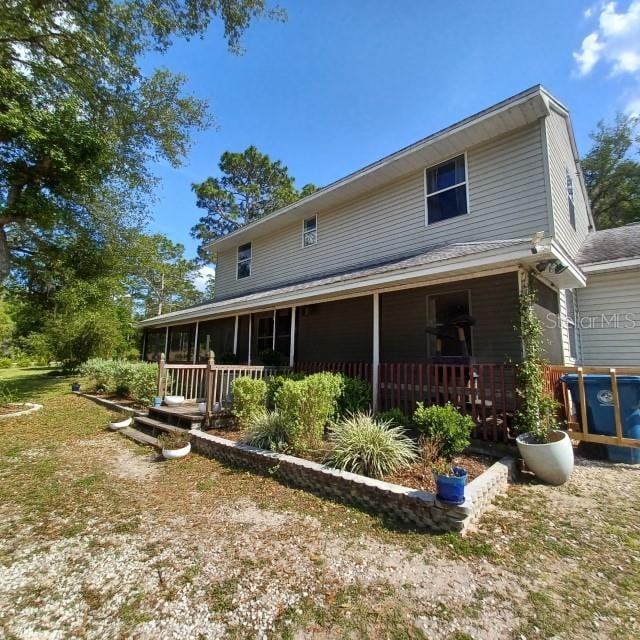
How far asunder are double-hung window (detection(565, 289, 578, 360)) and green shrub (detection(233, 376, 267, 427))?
7.16 metres

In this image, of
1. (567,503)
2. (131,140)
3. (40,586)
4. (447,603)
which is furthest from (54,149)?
(567,503)

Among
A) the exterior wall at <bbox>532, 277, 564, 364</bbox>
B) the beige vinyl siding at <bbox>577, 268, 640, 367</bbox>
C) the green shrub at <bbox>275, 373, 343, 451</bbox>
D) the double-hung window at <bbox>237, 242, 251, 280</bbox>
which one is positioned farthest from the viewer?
the double-hung window at <bbox>237, 242, 251, 280</bbox>

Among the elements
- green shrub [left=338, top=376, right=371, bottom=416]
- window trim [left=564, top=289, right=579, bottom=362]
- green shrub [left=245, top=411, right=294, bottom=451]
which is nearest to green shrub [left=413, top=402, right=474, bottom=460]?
green shrub [left=338, top=376, right=371, bottom=416]

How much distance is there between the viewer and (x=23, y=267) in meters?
12.6

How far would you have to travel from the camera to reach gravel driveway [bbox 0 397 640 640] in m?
2.06

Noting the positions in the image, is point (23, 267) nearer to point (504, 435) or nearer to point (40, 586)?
point (40, 586)

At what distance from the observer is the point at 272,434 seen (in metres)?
5.03

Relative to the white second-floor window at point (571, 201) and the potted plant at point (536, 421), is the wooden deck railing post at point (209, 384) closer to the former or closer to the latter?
the potted plant at point (536, 421)

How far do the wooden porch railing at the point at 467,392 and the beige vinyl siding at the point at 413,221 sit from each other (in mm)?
3318

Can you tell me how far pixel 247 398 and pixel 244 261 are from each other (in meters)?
9.16

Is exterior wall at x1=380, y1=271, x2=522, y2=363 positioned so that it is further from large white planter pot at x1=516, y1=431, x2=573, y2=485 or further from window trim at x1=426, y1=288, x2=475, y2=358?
large white planter pot at x1=516, y1=431, x2=573, y2=485

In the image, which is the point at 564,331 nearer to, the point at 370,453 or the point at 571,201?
the point at 571,201

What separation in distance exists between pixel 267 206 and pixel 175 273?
13704 mm

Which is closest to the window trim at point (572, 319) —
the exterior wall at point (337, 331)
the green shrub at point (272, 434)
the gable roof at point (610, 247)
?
the gable roof at point (610, 247)
